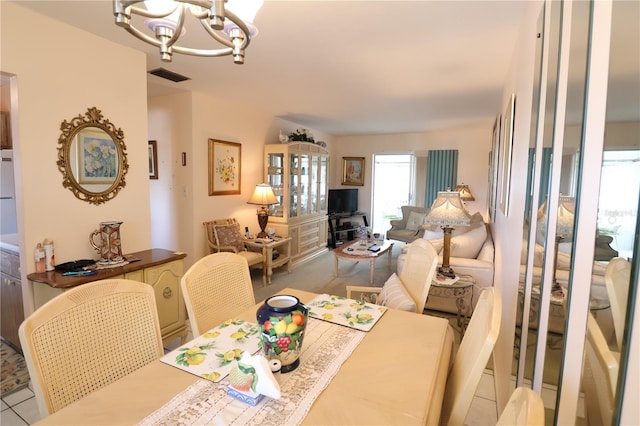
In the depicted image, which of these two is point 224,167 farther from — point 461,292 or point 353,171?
point 353,171

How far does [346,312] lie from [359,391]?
585mm

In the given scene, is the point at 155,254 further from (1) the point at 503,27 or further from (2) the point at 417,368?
(1) the point at 503,27

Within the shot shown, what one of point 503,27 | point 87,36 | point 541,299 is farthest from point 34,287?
point 503,27

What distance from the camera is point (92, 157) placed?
7.62 ft

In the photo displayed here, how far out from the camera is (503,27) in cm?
206

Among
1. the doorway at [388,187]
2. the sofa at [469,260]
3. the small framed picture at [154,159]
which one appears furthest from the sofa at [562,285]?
the doorway at [388,187]

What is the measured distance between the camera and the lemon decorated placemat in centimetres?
146

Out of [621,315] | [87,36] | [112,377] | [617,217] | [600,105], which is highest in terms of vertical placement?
[87,36]

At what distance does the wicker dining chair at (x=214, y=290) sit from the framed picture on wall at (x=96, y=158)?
133cm

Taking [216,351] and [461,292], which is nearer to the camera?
[216,351]

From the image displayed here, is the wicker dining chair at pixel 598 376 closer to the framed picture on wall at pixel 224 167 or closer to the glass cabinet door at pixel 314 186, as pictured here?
the framed picture on wall at pixel 224 167

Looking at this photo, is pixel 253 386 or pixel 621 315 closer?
pixel 621 315

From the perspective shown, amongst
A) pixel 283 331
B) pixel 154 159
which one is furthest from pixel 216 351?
pixel 154 159

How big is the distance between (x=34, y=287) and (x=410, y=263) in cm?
240
